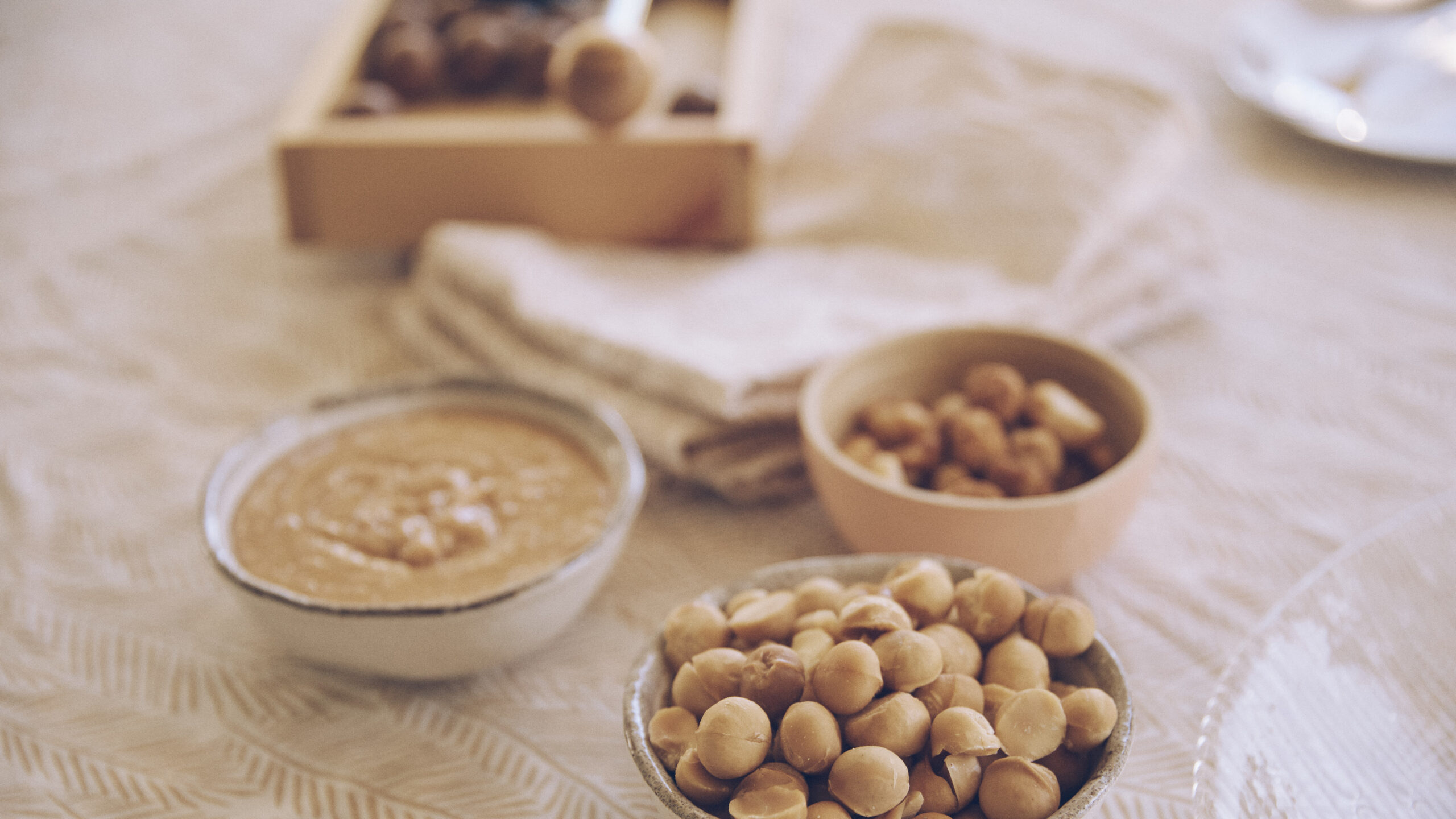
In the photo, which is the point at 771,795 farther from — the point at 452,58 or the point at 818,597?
the point at 452,58

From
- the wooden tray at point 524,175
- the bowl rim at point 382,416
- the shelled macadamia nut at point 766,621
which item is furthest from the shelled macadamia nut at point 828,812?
the wooden tray at point 524,175

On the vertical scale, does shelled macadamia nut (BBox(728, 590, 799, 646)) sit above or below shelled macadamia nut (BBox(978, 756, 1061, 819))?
above

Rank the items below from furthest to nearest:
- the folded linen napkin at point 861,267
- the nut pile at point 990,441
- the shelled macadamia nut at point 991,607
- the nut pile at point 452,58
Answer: the nut pile at point 452,58, the folded linen napkin at point 861,267, the nut pile at point 990,441, the shelled macadamia nut at point 991,607

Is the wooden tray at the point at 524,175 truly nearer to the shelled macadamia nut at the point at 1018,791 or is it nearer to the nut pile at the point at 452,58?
the nut pile at the point at 452,58

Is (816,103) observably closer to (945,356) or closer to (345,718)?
(945,356)

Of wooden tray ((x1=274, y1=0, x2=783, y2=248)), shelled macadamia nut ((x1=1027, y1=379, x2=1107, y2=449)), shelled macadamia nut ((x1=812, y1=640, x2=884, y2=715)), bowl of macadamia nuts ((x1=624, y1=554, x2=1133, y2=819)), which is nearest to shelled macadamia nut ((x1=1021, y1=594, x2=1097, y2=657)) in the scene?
bowl of macadamia nuts ((x1=624, y1=554, x2=1133, y2=819))

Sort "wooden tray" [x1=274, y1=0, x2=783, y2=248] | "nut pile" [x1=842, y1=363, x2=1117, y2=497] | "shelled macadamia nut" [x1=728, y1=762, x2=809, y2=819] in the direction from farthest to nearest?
"wooden tray" [x1=274, y1=0, x2=783, y2=248]
"nut pile" [x1=842, y1=363, x2=1117, y2=497]
"shelled macadamia nut" [x1=728, y1=762, x2=809, y2=819]

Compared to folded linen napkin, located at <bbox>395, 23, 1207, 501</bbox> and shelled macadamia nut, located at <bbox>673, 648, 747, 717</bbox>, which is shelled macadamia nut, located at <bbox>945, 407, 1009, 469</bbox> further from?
shelled macadamia nut, located at <bbox>673, 648, 747, 717</bbox>
